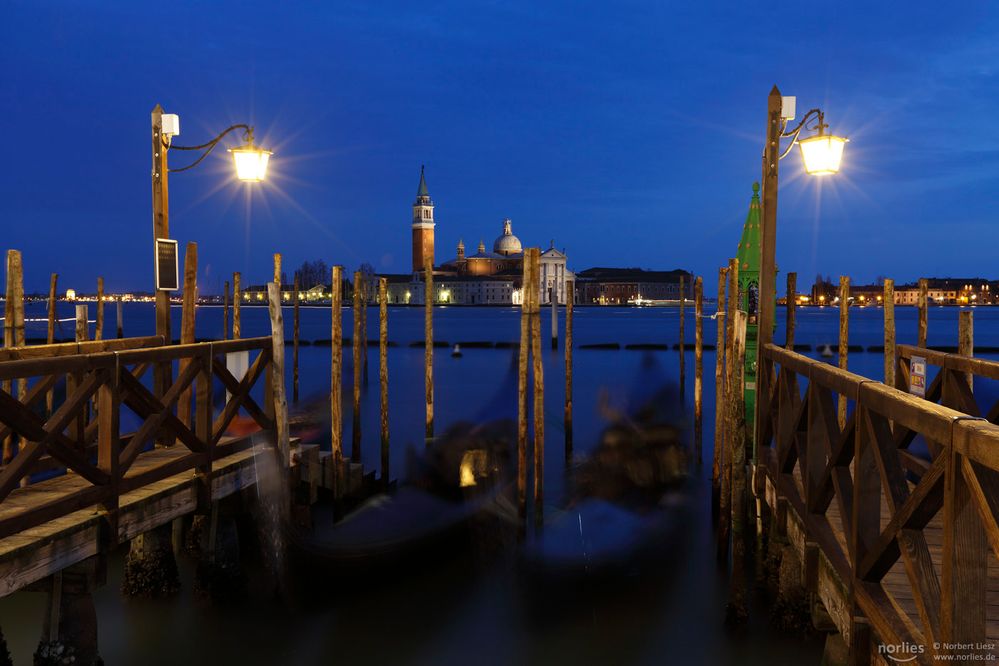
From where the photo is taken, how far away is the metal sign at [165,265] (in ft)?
19.6

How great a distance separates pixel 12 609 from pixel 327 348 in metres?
29.7

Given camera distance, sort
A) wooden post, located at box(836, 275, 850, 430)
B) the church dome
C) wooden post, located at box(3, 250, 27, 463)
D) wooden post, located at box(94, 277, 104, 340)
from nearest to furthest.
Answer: wooden post, located at box(3, 250, 27, 463)
wooden post, located at box(836, 275, 850, 430)
wooden post, located at box(94, 277, 104, 340)
the church dome

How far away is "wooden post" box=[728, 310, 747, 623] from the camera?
5859mm

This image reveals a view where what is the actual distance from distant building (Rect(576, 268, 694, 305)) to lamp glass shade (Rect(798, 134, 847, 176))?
12955 centimetres

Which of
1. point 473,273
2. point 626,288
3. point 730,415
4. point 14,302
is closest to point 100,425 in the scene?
point 14,302

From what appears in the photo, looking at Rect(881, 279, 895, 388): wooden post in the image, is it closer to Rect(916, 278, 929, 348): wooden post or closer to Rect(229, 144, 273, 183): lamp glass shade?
Rect(916, 278, 929, 348): wooden post

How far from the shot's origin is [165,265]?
604cm

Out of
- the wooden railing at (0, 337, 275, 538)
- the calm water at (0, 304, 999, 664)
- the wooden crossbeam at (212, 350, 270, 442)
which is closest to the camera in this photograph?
the wooden railing at (0, 337, 275, 538)

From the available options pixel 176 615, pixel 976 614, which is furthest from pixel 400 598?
pixel 976 614

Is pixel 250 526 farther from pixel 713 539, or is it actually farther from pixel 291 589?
pixel 713 539

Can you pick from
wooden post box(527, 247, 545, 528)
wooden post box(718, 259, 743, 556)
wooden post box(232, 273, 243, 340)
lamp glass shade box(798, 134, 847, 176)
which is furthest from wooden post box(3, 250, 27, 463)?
lamp glass shade box(798, 134, 847, 176)

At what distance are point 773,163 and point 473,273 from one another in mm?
119436

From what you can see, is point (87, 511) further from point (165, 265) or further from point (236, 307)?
point (236, 307)

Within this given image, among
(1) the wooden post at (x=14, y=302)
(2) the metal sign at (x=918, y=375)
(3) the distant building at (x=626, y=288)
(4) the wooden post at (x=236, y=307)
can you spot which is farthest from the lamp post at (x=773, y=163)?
(3) the distant building at (x=626, y=288)
